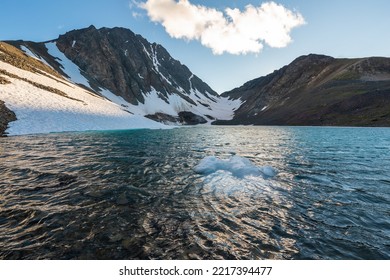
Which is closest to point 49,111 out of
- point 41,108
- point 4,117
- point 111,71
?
point 41,108

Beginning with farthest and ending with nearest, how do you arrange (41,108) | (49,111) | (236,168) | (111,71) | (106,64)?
(111,71) → (106,64) → (49,111) → (41,108) → (236,168)

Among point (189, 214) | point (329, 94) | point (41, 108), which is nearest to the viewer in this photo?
point (189, 214)

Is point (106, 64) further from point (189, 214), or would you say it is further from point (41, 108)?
point (189, 214)

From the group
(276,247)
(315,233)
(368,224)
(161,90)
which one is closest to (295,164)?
(368,224)

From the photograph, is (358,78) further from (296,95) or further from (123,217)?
(123,217)

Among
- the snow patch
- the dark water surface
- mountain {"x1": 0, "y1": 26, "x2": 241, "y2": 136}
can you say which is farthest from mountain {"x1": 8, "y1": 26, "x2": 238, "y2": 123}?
the dark water surface

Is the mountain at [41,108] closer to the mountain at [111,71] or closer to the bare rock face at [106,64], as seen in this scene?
the mountain at [111,71]
